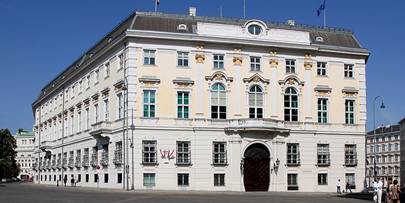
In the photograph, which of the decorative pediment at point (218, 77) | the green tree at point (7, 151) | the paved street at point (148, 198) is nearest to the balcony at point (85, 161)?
the decorative pediment at point (218, 77)

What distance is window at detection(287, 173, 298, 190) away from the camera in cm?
6730

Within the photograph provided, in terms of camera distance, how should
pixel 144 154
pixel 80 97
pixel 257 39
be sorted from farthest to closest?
pixel 80 97 → pixel 257 39 → pixel 144 154

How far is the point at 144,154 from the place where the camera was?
62812 mm

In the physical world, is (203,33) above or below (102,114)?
above

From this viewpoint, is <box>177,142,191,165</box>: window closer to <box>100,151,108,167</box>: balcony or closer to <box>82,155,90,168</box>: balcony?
<box>100,151,108,167</box>: balcony

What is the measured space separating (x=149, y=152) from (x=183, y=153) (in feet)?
11.0

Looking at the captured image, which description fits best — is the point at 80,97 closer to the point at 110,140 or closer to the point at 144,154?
the point at 110,140

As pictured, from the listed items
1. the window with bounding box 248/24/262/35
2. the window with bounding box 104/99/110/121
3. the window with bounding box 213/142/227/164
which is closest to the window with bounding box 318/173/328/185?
the window with bounding box 213/142/227/164

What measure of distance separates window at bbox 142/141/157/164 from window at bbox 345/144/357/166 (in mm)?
21262

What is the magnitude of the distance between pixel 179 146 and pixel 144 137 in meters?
3.58

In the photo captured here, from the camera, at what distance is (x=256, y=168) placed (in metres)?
66.4

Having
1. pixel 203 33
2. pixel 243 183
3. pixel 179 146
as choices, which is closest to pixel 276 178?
pixel 243 183

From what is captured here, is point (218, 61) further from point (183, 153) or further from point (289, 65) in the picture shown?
point (183, 153)

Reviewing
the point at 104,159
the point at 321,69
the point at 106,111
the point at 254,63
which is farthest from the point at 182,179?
the point at 321,69
